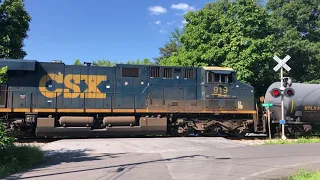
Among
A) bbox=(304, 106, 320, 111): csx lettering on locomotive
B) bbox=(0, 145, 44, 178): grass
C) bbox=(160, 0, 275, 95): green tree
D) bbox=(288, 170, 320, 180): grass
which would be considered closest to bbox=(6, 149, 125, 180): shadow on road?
bbox=(0, 145, 44, 178): grass

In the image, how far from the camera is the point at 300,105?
678 inches

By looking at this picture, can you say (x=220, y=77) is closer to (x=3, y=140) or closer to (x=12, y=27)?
(x=3, y=140)

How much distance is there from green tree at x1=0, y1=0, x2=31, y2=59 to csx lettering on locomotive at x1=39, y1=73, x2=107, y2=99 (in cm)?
490

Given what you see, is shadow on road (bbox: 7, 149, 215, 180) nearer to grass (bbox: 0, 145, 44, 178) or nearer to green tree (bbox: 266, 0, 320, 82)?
grass (bbox: 0, 145, 44, 178)

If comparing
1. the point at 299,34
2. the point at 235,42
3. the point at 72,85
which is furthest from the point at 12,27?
the point at 299,34

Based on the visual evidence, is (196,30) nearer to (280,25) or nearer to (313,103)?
(280,25)

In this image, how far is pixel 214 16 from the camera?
78.3 feet

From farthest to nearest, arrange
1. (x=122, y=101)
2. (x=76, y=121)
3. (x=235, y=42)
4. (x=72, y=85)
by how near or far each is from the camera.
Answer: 1. (x=235, y=42)
2. (x=122, y=101)
3. (x=72, y=85)
4. (x=76, y=121)

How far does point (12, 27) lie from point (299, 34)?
72.1ft

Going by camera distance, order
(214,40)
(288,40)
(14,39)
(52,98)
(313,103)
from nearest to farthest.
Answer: (52,98) → (313,103) → (14,39) → (214,40) → (288,40)

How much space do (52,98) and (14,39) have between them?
20.5 ft

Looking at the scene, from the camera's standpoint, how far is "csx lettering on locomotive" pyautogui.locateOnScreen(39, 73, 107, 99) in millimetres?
15180

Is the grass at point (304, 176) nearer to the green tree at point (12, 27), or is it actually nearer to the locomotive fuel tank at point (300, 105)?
the locomotive fuel tank at point (300, 105)

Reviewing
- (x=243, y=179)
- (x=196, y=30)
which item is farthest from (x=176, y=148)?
(x=196, y=30)
